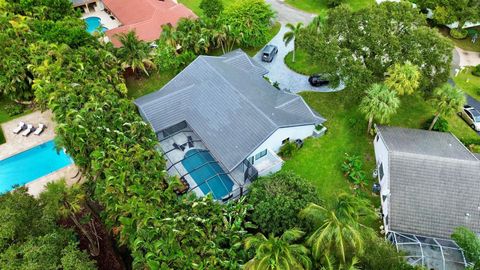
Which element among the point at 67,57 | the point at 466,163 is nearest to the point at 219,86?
the point at 67,57

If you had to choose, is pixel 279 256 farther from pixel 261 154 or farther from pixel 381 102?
pixel 381 102

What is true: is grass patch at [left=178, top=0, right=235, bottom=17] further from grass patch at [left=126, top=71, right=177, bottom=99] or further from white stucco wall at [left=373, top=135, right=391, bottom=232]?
white stucco wall at [left=373, top=135, right=391, bottom=232]

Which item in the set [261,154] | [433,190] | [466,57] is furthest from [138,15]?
[466,57]

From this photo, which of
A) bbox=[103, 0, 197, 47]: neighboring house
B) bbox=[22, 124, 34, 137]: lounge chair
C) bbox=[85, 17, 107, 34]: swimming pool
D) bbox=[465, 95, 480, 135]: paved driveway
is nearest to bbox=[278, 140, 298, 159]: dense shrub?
bbox=[465, 95, 480, 135]: paved driveway

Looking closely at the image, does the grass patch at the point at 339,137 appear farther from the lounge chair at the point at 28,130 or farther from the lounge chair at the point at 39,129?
the lounge chair at the point at 28,130

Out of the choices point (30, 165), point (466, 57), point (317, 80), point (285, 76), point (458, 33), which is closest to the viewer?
point (30, 165)

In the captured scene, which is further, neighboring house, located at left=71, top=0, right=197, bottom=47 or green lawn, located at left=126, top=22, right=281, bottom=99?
neighboring house, located at left=71, top=0, right=197, bottom=47
